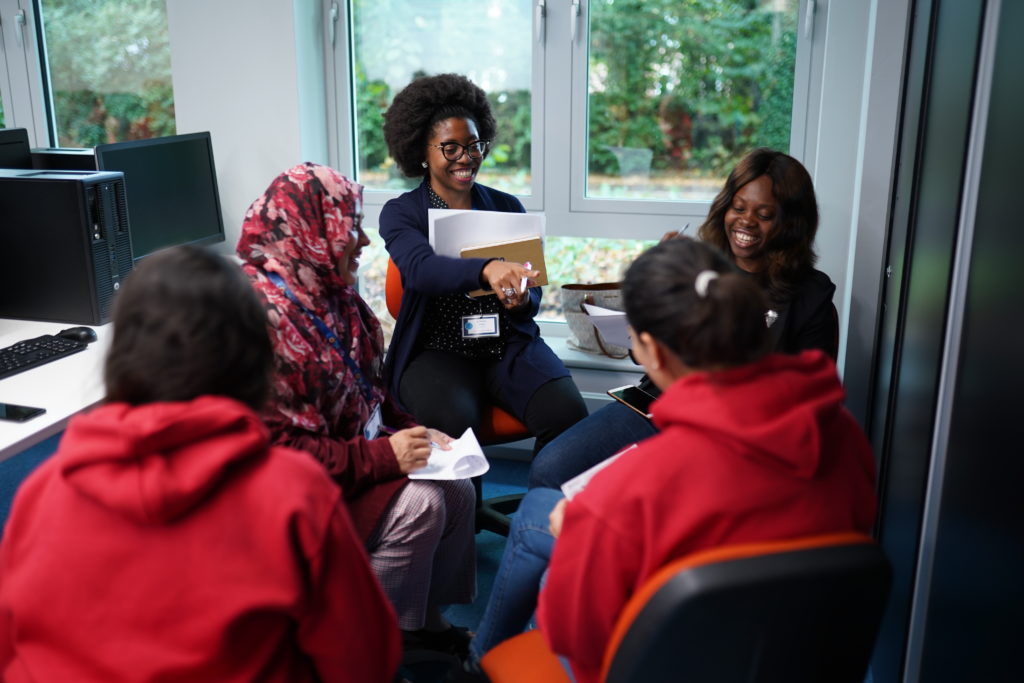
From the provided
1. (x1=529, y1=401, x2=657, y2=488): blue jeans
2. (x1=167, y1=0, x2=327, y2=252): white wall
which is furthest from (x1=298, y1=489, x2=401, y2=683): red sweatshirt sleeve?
(x1=167, y1=0, x2=327, y2=252): white wall

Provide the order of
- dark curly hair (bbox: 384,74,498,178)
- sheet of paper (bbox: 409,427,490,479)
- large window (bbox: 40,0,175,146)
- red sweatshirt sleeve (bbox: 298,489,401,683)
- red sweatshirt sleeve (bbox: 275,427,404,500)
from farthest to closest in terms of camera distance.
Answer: large window (bbox: 40,0,175,146)
dark curly hair (bbox: 384,74,498,178)
sheet of paper (bbox: 409,427,490,479)
red sweatshirt sleeve (bbox: 275,427,404,500)
red sweatshirt sleeve (bbox: 298,489,401,683)

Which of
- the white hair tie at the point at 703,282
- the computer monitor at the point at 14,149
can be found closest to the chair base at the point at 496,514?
the white hair tie at the point at 703,282

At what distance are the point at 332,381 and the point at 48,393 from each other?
0.58 metres

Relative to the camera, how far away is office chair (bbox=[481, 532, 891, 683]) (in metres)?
0.91

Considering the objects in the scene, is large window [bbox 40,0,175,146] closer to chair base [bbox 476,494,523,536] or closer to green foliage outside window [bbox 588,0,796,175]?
green foliage outside window [bbox 588,0,796,175]

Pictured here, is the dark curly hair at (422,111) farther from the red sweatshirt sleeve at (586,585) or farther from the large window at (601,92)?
the red sweatshirt sleeve at (586,585)

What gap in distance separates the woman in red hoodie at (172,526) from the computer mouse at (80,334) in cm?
116

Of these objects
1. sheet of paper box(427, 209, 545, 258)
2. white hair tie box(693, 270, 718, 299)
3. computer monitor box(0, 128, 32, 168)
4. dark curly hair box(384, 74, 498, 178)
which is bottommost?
sheet of paper box(427, 209, 545, 258)

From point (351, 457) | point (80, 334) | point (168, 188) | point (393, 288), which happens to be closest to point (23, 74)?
point (168, 188)

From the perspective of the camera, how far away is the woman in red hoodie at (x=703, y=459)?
1.00 m

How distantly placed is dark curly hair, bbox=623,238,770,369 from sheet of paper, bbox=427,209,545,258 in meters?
1.13

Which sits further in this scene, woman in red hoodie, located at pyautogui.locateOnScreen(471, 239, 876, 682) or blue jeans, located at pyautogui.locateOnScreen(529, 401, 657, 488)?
blue jeans, located at pyautogui.locateOnScreen(529, 401, 657, 488)

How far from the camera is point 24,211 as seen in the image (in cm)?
215

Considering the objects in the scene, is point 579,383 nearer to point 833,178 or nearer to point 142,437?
point 833,178
